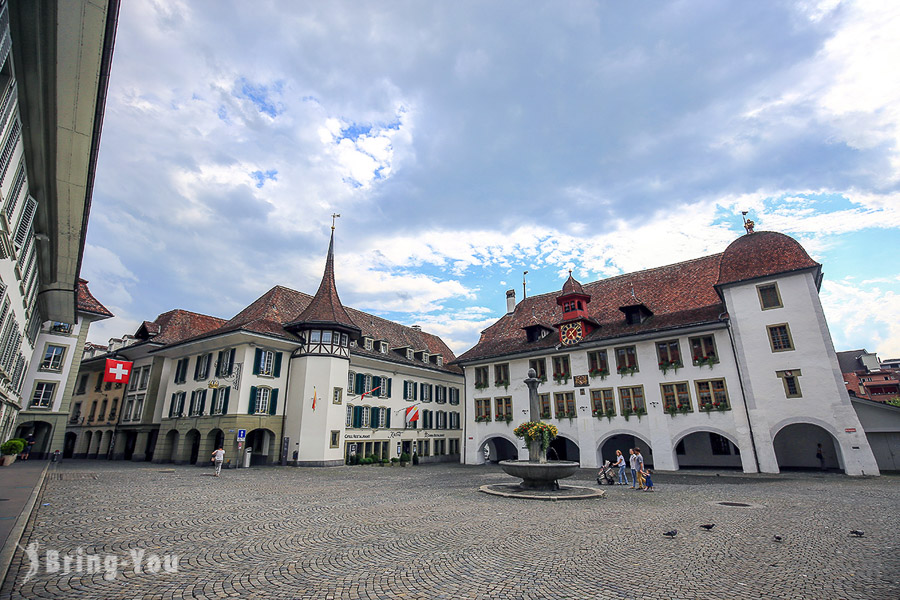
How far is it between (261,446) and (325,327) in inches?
368

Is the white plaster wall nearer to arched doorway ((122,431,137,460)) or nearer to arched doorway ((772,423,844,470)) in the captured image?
arched doorway ((772,423,844,470))

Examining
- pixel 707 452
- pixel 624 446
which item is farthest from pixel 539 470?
pixel 707 452

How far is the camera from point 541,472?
1541 cm

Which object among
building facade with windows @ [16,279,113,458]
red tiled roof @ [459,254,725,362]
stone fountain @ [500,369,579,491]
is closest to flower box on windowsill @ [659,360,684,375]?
red tiled roof @ [459,254,725,362]

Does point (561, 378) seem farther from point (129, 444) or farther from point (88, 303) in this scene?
point (129, 444)

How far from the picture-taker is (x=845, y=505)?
13172 mm

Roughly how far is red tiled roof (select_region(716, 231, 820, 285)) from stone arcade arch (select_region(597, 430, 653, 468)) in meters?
11.2

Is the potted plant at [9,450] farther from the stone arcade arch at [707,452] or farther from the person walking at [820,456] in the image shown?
the person walking at [820,456]

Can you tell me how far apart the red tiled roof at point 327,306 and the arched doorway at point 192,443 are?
11040mm

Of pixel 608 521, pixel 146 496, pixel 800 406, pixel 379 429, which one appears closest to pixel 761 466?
pixel 800 406

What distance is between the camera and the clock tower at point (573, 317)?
102ft

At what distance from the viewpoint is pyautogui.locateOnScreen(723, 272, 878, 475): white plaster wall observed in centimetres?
2195

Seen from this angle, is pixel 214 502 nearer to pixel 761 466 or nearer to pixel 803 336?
pixel 761 466

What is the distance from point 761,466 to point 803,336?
732 cm
